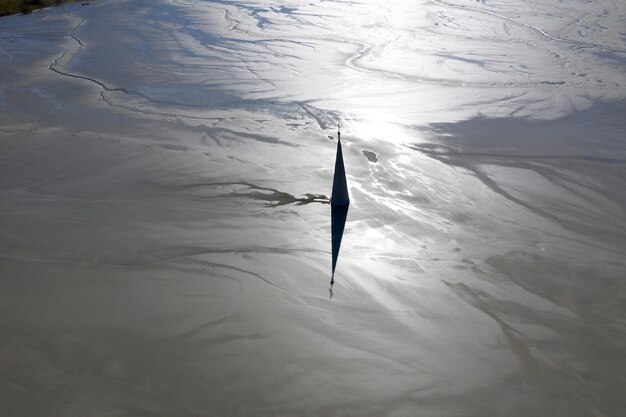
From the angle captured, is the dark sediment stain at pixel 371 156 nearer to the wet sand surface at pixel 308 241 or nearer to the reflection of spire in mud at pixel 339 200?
the wet sand surface at pixel 308 241

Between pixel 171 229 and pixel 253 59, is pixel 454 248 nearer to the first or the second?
pixel 171 229

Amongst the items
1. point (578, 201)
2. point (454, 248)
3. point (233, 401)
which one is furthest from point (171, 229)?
point (578, 201)

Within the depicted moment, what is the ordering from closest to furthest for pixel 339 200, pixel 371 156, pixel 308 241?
1. pixel 308 241
2. pixel 339 200
3. pixel 371 156

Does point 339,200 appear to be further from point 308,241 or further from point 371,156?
point 371,156

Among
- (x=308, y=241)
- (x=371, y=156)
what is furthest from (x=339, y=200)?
(x=371, y=156)

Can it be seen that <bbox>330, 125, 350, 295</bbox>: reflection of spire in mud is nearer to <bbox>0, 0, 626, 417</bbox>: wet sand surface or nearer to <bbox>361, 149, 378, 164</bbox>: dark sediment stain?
<bbox>0, 0, 626, 417</bbox>: wet sand surface

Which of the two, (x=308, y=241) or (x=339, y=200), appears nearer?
(x=308, y=241)

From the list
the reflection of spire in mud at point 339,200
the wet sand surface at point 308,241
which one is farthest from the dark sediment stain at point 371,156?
the reflection of spire in mud at point 339,200

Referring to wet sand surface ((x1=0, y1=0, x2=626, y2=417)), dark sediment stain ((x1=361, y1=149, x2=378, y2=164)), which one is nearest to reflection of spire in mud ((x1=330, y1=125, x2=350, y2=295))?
wet sand surface ((x1=0, y1=0, x2=626, y2=417))
